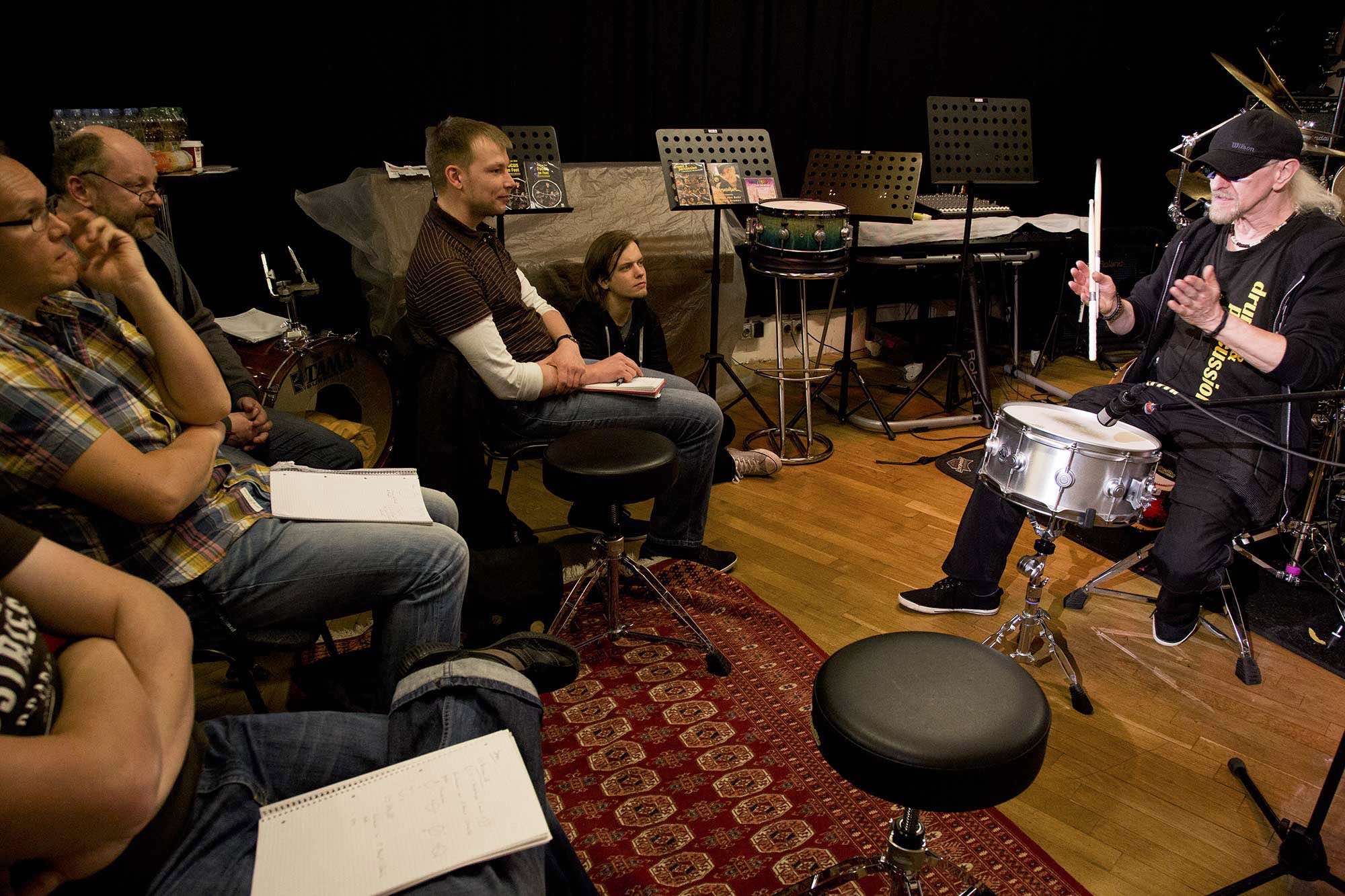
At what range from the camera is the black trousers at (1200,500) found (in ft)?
8.05

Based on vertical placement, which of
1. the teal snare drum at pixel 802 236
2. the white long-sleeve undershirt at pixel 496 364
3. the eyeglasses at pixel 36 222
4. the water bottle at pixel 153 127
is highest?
the water bottle at pixel 153 127

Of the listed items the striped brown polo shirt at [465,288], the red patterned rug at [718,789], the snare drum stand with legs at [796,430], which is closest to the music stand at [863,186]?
the snare drum stand with legs at [796,430]

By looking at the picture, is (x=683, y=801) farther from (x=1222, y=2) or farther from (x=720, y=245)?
(x=1222, y=2)

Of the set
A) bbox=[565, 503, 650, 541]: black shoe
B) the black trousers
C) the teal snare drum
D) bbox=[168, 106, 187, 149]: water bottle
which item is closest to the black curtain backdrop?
bbox=[168, 106, 187, 149]: water bottle

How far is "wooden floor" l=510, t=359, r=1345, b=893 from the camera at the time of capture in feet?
6.44

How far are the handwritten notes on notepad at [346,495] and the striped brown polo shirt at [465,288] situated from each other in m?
0.67

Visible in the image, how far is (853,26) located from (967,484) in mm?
3257

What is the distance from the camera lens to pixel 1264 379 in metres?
2.43

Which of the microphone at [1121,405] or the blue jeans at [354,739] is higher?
the microphone at [1121,405]

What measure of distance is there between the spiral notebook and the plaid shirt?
2.09 feet

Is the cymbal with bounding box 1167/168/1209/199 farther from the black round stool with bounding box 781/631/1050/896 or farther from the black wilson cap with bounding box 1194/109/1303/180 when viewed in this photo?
the black round stool with bounding box 781/631/1050/896

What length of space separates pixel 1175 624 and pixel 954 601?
694 millimetres

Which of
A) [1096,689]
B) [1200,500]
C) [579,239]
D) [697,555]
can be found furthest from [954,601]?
[579,239]

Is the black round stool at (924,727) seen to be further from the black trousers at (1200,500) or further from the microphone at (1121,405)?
the black trousers at (1200,500)
